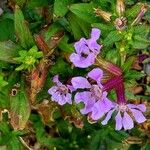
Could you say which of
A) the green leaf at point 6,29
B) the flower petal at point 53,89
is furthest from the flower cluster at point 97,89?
the green leaf at point 6,29

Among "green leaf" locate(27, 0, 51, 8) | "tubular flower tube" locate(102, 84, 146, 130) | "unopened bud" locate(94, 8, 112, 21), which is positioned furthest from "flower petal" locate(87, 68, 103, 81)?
"green leaf" locate(27, 0, 51, 8)

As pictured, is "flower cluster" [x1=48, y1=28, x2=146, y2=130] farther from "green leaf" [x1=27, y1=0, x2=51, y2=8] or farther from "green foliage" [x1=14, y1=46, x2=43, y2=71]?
"green leaf" [x1=27, y1=0, x2=51, y2=8]

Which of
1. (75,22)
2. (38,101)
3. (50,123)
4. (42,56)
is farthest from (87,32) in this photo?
(50,123)

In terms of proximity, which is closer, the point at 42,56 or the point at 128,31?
the point at 128,31

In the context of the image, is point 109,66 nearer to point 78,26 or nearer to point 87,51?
point 87,51

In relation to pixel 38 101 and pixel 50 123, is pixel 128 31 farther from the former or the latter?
pixel 50 123

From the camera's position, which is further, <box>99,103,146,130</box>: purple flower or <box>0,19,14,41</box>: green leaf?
<box>0,19,14,41</box>: green leaf

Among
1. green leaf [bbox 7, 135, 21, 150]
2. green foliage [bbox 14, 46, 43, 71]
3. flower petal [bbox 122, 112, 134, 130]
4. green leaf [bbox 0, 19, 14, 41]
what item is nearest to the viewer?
flower petal [bbox 122, 112, 134, 130]

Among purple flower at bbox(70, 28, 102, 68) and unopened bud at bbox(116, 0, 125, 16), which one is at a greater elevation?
unopened bud at bbox(116, 0, 125, 16)
